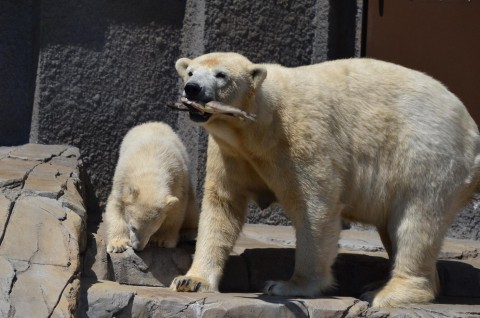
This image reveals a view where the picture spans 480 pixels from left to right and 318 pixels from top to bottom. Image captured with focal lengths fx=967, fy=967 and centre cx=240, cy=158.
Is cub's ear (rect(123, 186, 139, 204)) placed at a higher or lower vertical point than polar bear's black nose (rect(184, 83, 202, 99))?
lower

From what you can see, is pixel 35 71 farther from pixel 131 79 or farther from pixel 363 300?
pixel 363 300

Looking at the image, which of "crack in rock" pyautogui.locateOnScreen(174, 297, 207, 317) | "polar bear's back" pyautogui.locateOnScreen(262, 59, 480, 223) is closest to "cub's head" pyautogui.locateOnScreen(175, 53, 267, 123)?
"polar bear's back" pyautogui.locateOnScreen(262, 59, 480, 223)

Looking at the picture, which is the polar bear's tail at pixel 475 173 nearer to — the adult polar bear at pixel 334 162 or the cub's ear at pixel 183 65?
the adult polar bear at pixel 334 162

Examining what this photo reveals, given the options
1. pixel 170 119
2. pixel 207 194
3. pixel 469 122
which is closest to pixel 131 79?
pixel 170 119

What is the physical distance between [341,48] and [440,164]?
2497mm

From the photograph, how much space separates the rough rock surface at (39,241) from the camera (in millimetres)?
4094

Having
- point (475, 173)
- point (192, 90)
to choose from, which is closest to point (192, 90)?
point (192, 90)

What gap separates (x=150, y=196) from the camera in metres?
5.84

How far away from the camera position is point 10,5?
25.3 ft

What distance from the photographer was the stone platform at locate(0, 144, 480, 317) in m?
4.30

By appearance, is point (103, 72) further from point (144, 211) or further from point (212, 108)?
point (212, 108)

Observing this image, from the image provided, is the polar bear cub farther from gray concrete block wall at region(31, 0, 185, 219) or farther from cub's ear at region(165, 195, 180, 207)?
gray concrete block wall at region(31, 0, 185, 219)

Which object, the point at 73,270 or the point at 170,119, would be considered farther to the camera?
the point at 170,119

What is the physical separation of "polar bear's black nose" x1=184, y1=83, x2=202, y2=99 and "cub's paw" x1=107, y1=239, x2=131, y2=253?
4.43ft
